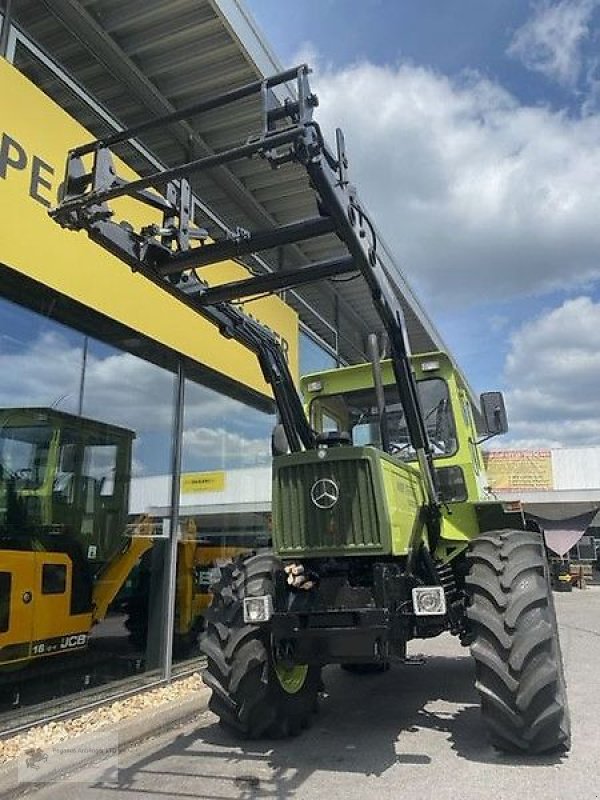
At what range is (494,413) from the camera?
5.95m

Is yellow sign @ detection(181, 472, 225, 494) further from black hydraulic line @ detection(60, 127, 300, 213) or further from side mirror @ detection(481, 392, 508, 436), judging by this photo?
black hydraulic line @ detection(60, 127, 300, 213)

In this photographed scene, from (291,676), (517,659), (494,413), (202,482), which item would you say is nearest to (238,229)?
(494,413)

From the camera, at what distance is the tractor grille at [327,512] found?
191 inches

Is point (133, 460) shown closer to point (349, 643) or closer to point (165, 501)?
point (165, 501)

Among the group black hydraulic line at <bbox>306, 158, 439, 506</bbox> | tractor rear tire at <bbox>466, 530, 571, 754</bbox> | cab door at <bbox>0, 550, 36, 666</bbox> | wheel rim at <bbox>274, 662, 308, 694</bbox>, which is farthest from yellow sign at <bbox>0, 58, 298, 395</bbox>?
tractor rear tire at <bbox>466, 530, 571, 754</bbox>

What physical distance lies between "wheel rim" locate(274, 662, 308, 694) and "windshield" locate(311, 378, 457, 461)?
189 cm

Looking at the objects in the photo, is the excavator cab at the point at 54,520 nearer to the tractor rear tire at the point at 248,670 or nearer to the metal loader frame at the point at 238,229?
the tractor rear tire at the point at 248,670

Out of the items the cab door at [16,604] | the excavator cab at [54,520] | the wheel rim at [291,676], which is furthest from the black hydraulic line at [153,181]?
the wheel rim at [291,676]

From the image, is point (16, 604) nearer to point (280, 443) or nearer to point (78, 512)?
Answer: point (78, 512)

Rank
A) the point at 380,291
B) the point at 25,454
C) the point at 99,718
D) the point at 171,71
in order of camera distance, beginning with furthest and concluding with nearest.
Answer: the point at 171,71
the point at 25,454
the point at 99,718
the point at 380,291

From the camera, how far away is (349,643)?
4.54m

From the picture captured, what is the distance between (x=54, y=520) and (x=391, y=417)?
3.18 metres

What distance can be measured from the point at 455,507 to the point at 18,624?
3.72 metres

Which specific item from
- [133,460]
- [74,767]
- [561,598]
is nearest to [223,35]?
[133,460]
